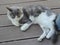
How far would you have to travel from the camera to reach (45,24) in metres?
1.43

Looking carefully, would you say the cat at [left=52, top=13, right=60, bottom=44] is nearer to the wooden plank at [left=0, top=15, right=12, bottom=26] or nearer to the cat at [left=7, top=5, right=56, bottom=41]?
the cat at [left=7, top=5, right=56, bottom=41]

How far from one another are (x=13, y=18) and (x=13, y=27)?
76 mm

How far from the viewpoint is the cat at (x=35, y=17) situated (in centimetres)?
141

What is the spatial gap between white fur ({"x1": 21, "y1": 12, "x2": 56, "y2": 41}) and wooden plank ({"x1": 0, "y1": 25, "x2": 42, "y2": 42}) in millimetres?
42

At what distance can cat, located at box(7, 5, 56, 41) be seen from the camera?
141cm

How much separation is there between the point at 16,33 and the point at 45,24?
0.25m

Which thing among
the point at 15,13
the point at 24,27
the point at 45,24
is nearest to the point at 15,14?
the point at 15,13

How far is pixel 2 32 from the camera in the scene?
4.83 feet

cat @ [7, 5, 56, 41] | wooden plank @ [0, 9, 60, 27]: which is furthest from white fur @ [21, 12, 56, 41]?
wooden plank @ [0, 9, 60, 27]

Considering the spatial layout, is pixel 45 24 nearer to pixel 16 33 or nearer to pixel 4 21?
pixel 16 33

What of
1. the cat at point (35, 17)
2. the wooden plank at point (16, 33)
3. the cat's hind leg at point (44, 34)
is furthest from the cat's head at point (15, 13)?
A: the cat's hind leg at point (44, 34)

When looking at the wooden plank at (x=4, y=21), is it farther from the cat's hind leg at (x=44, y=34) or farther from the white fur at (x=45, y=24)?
the cat's hind leg at (x=44, y=34)

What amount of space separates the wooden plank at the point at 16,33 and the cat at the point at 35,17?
0.12ft

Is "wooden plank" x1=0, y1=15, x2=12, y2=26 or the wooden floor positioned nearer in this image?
the wooden floor
